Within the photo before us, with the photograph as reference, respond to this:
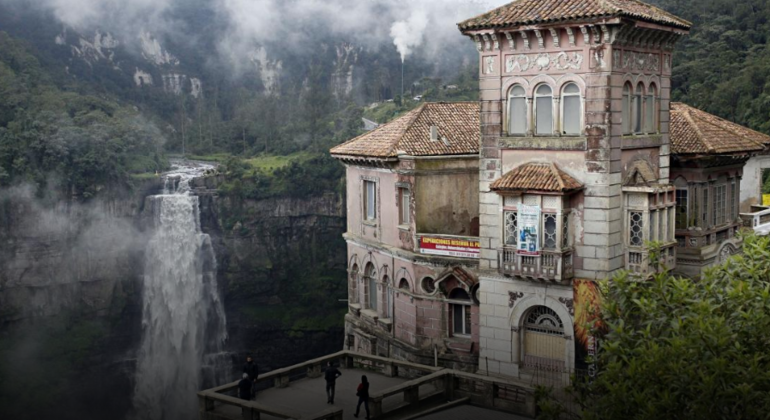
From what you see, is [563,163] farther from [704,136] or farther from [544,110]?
[704,136]

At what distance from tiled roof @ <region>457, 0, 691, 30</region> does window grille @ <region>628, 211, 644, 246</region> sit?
20.6 ft

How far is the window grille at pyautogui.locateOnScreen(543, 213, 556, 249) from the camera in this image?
29.9m

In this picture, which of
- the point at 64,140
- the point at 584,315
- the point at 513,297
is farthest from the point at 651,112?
the point at 64,140

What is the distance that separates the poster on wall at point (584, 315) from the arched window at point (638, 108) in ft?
18.4

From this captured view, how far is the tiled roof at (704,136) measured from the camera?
34000mm

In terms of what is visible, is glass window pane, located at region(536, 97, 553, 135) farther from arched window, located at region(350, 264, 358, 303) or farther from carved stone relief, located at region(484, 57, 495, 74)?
arched window, located at region(350, 264, 358, 303)

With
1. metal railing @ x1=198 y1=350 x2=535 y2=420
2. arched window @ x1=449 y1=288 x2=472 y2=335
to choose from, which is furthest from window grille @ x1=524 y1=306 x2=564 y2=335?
arched window @ x1=449 y1=288 x2=472 y2=335

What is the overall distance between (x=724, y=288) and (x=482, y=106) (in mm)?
11836

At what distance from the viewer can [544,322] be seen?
3114cm

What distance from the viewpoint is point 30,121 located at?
271ft

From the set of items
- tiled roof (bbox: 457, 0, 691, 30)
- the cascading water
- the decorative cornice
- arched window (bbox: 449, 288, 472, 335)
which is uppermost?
tiled roof (bbox: 457, 0, 691, 30)

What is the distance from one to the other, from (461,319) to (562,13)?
13042 millimetres

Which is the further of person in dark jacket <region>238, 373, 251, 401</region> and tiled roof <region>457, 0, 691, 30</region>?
tiled roof <region>457, 0, 691, 30</region>

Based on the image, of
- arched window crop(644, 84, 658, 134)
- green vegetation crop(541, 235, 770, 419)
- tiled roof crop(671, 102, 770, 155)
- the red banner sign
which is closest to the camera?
A: green vegetation crop(541, 235, 770, 419)
